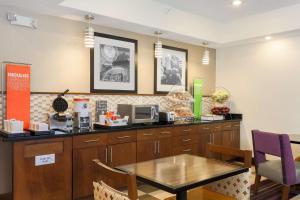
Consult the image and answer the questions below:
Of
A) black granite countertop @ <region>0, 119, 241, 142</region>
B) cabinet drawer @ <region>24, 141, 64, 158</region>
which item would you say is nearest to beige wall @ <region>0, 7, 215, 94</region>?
black granite countertop @ <region>0, 119, 241, 142</region>

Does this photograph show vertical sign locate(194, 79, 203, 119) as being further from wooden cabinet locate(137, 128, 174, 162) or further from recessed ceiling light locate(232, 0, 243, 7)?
recessed ceiling light locate(232, 0, 243, 7)

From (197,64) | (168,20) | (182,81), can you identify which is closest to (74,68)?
(168,20)

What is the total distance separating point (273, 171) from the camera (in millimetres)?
3119

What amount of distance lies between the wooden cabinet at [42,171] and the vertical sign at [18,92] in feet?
1.68

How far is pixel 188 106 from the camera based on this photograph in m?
4.91

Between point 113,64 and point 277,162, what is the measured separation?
2.67 m

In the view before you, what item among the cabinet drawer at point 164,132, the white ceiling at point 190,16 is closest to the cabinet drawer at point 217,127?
the cabinet drawer at point 164,132

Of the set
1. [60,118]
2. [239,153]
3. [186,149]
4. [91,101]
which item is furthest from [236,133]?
[60,118]

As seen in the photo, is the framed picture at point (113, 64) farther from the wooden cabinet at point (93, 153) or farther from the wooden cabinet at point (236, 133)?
the wooden cabinet at point (236, 133)

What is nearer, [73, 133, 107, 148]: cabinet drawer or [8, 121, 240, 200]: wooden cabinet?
[8, 121, 240, 200]: wooden cabinet

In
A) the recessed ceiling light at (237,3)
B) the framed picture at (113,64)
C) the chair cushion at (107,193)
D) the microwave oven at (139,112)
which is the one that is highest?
the recessed ceiling light at (237,3)

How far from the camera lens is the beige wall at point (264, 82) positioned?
459 cm

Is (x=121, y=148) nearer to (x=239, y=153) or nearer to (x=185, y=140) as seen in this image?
(x=185, y=140)

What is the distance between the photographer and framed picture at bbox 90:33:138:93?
3816 millimetres
